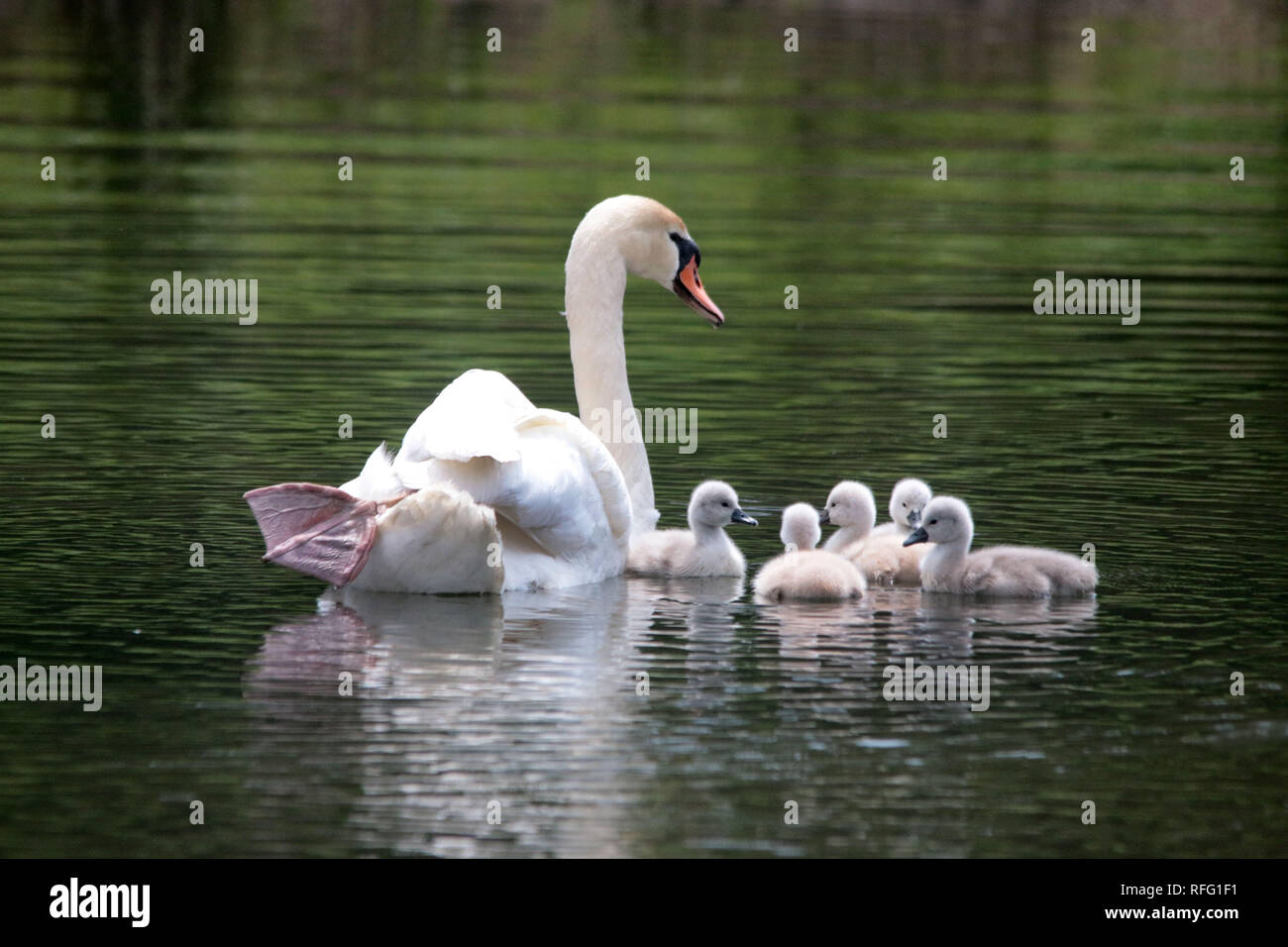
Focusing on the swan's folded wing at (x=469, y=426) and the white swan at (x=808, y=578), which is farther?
the white swan at (x=808, y=578)

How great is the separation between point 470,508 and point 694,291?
3081mm

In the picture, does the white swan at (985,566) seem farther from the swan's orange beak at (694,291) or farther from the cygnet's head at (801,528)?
the swan's orange beak at (694,291)

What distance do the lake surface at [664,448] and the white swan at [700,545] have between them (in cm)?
30

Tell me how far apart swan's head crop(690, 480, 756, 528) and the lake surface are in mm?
370

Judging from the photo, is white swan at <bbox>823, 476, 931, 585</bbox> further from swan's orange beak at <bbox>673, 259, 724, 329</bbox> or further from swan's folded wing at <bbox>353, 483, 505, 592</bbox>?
swan's folded wing at <bbox>353, 483, 505, 592</bbox>

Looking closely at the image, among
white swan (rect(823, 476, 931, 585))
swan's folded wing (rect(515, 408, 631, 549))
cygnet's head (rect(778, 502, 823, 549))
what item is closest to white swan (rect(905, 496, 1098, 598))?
white swan (rect(823, 476, 931, 585))

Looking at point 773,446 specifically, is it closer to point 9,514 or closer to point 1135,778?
point 9,514

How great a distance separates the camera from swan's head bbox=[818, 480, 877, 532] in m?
11.5

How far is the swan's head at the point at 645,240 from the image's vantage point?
39.5ft

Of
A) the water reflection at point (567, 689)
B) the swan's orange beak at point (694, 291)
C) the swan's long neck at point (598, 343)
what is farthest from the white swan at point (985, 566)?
the swan's orange beak at point (694, 291)

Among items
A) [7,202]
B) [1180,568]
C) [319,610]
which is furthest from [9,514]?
[7,202]

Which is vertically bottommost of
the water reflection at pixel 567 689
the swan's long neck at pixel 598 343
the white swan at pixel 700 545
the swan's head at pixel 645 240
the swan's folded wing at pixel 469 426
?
the water reflection at pixel 567 689

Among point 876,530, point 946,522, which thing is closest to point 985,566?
point 946,522

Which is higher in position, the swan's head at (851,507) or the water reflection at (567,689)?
the swan's head at (851,507)
